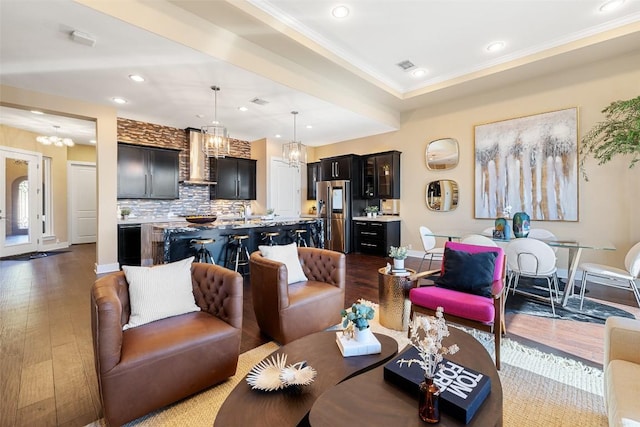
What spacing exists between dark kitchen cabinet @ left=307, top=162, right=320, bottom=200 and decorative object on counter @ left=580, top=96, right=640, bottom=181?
5916 millimetres

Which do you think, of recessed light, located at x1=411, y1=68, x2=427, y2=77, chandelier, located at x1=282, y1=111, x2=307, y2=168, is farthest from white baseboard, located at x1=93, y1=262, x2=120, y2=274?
recessed light, located at x1=411, y1=68, x2=427, y2=77

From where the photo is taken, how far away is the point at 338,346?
173cm

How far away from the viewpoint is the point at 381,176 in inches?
277

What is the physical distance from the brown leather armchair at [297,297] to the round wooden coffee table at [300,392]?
2.15 ft

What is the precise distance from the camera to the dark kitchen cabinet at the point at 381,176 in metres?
6.82

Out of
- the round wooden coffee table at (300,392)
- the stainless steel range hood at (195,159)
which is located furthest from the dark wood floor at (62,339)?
the stainless steel range hood at (195,159)

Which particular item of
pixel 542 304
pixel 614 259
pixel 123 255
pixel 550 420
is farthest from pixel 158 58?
pixel 614 259

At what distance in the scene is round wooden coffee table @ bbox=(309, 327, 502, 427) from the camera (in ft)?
3.66

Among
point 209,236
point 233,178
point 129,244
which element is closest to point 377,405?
point 209,236

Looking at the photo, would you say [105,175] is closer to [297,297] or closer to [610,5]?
[297,297]

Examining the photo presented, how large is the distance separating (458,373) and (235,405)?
3.33ft

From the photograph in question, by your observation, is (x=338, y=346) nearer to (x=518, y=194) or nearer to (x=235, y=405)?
(x=235, y=405)

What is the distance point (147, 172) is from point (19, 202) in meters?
3.82

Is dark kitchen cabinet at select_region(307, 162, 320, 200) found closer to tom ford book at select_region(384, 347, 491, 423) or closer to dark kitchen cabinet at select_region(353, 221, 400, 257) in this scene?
dark kitchen cabinet at select_region(353, 221, 400, 257)
